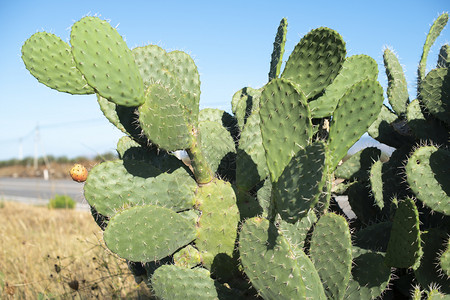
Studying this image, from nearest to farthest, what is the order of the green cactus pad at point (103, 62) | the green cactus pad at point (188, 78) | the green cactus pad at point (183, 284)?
the green cactus pad at point (103, 62) → the green cactus pad at point (183, 284) → the green cactus pad at point (188, 78)

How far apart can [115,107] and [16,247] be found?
302cm

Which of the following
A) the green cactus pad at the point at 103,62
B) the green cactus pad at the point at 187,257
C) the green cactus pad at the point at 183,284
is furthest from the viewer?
Answer: the green cactus pad at the point at 187,257

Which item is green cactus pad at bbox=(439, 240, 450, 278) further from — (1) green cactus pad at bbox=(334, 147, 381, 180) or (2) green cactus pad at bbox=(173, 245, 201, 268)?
(2) green cactus pad at bbox=(173, 245, 201, 268)

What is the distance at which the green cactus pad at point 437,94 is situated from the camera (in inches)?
70.5

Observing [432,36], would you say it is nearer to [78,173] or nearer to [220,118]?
[220,118]

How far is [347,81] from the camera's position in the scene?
6.37 feet

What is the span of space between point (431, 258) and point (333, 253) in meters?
0.41

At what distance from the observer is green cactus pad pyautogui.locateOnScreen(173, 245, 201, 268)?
1809 millimetres

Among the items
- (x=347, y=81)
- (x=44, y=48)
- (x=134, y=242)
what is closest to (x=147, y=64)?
(x=44, y=48)

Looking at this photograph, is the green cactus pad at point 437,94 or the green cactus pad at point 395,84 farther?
the green cactus pad at point 395,84

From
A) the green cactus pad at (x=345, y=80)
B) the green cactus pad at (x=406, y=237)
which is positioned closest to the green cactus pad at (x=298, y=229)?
the green cactus pad at (x=406, y=237)

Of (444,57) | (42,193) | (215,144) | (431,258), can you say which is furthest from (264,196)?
(42,193)

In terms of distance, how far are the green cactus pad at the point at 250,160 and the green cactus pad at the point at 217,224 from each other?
0.08 m

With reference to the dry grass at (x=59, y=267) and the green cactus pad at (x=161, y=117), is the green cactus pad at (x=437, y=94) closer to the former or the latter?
the green cactus pad at (x=161, y=117)
